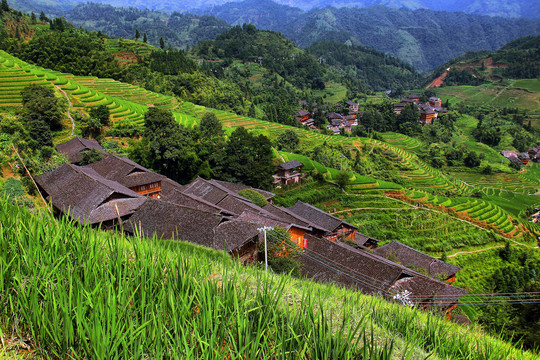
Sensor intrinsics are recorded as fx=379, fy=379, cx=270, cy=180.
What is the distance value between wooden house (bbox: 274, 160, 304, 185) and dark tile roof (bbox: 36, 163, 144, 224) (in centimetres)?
1604

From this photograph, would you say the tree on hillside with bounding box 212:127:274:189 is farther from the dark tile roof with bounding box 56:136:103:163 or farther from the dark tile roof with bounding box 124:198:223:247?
the dark tile roof with bounding box 124:198:223:247

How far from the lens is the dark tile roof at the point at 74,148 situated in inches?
915

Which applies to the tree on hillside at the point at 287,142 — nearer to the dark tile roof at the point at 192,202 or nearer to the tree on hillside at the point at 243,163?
the tree on hillside at the point at 243,163

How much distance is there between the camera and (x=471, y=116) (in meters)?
83.8

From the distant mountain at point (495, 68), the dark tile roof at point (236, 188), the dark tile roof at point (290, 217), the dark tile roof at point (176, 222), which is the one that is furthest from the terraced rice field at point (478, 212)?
the distant mountain at point (495, 68)

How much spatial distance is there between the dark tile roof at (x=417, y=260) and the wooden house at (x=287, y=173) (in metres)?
11.7

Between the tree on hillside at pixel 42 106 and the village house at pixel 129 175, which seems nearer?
the village house at pixel 129 175

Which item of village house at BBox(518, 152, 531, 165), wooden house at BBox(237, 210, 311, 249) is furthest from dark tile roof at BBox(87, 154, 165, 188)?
village house at BBox(518, 152, 531, 165)

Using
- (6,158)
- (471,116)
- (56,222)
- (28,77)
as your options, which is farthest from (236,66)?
(56,222)

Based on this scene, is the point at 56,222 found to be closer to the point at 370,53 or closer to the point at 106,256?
the point at 106,256

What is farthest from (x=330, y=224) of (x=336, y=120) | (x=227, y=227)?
(x=336, y=120)

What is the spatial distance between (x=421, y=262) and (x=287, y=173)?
1433 cm

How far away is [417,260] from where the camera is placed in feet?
70.0

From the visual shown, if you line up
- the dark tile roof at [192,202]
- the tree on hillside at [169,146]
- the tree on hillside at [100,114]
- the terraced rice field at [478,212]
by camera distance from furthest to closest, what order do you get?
the terraced rice field at [478,212]
the tree on hillside at [100,114]
the tree on hillside at [169,146]
the dark tile roof at [192,202]
